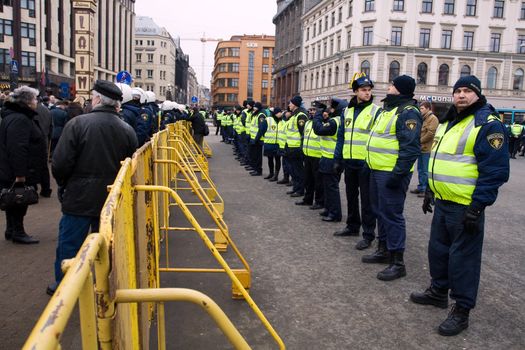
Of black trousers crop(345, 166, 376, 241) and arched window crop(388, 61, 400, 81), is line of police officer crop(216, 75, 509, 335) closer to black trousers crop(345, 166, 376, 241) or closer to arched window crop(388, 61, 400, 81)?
black trousers crop(345, 166, 376, 241)

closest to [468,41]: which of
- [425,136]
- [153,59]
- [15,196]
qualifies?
[425,136]

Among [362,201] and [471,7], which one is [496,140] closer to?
[362,201]

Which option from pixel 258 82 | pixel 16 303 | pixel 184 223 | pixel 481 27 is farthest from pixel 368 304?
pixel 258 82

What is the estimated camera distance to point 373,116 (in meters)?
6.08

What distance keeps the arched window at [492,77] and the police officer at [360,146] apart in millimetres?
51384

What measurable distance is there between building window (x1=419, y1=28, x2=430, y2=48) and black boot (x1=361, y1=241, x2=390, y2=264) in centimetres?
4920

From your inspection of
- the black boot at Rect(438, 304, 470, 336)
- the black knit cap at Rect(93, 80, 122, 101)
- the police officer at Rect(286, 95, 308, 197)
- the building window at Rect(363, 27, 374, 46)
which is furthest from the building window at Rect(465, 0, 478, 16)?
the black knit cap at Rect(93, 80, 122, 101)

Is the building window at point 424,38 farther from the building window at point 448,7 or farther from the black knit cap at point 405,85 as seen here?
the black knit cap at point 405,85

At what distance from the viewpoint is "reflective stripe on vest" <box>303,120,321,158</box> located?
860 cm

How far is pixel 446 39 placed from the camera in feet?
165

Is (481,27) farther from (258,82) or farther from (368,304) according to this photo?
(258,82)

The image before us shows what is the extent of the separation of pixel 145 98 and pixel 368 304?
7.42 m

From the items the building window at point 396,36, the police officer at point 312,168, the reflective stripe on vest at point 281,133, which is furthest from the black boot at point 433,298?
the building window at point 396,36

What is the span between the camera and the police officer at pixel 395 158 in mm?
4949
